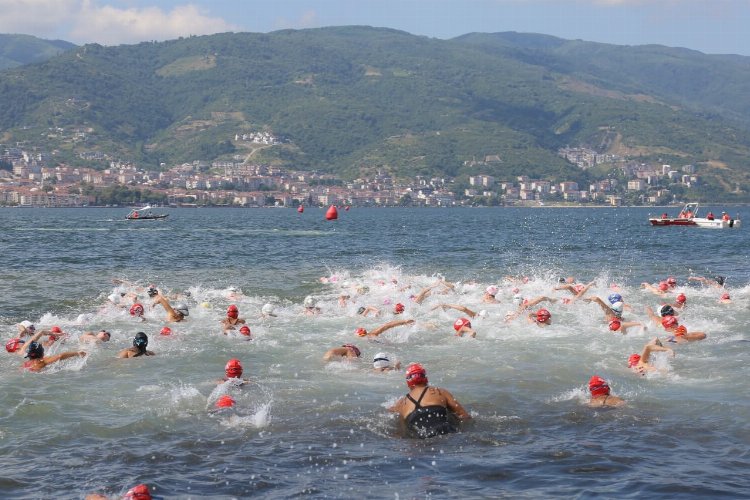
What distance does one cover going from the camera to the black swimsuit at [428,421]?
12.9 meters

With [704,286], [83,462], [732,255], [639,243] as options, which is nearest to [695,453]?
[83,462]

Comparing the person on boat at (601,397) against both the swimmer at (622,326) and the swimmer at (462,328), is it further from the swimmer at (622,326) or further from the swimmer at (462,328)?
the swimmer at (622,326)

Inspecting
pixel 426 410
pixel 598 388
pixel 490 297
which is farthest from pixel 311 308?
pixel 426 410

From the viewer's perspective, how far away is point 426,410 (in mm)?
13016

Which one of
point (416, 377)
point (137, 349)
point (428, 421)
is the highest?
point (416, 377)

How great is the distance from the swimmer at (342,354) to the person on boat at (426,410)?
5.03m

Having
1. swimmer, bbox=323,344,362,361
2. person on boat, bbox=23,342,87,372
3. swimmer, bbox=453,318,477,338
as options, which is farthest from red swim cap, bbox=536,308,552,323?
person on boat, bbox=23,342,87,372

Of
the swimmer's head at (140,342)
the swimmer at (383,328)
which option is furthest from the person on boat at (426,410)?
the swimmer's head at (140,342)

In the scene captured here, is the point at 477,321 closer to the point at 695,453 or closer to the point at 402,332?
the point at 402,332

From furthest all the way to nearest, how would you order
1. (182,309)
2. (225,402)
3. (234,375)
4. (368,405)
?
(182,309), (234,375), (368,405), (225,402)

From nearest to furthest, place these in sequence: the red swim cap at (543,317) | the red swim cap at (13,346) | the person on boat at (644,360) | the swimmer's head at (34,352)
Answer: the person on boat at (644,360), the swimmer's head at (34,352), the red swim cap at (13,346), the red swim cap at (543,317)

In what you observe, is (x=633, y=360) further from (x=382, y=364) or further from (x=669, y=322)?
(x=382, y=364)

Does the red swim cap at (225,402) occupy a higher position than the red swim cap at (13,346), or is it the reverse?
the red swim cap at (225,402)

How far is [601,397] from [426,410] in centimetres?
361
